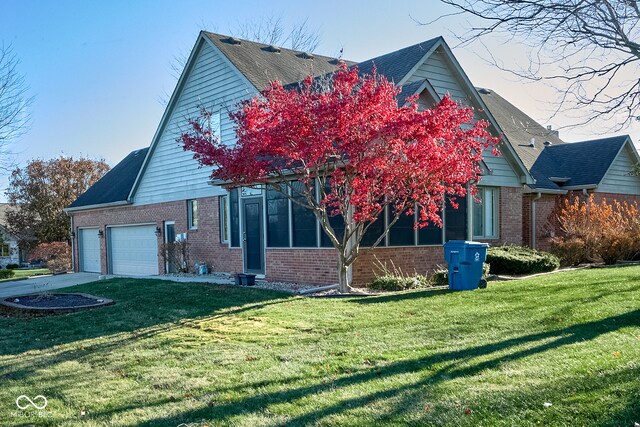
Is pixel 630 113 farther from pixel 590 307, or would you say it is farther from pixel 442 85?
pixel 442 85

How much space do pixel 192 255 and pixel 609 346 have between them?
15535 millimetres

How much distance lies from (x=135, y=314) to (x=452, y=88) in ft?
36.6

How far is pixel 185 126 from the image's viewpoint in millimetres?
20203

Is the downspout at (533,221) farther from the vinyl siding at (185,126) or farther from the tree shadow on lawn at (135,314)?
the tree shadow on lawn at (135,314)

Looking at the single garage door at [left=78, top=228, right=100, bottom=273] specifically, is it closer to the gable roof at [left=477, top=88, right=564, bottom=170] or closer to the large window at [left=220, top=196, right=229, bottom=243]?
the large window at [left=220, top=196, right=229, bottom=243]

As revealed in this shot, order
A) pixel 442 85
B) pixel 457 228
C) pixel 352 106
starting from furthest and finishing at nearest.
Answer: pixel 442 85 < pixel 457 228 < pixel 352 106

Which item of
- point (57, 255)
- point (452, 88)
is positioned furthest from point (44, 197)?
point (452, 88)

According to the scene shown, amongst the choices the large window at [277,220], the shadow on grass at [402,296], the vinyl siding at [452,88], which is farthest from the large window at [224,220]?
the shadow on grass at [402,296]

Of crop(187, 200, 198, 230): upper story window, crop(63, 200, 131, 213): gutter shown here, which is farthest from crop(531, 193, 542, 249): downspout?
crop(63, 200, 131, 213): gutter

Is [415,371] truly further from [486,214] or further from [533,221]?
[533,221]

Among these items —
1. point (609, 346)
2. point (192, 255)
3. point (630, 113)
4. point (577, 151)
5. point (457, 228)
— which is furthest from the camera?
point (577, 151)

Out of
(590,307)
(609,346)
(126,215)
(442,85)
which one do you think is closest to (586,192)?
(442,85)

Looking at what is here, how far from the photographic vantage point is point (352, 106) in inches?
430

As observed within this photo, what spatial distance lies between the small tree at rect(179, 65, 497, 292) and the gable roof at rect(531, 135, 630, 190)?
8482 mm
